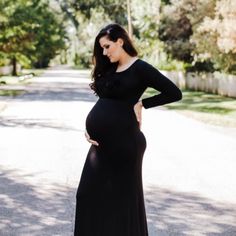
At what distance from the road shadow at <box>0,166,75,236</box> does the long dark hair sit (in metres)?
2.11

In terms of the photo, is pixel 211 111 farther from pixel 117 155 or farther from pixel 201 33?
pixel 117 155

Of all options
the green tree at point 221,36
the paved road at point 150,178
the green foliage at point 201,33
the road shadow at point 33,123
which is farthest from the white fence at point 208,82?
the road shadow at point 33,123

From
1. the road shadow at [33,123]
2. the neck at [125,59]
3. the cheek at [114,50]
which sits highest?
the cheek at [114,50]

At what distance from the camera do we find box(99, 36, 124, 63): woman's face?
11.9 feet

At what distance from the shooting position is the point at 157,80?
359 cm

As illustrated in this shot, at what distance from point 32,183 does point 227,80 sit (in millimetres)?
22009

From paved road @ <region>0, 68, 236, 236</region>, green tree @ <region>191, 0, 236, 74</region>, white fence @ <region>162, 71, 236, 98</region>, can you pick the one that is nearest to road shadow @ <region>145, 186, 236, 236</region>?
paved road @ <region>0, 68, 236, 236</region>

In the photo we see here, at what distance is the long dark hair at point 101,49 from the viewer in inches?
143

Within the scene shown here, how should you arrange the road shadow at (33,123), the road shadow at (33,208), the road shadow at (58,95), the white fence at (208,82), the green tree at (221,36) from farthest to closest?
1. the white fence at (208,82)
2. the road shadow at (58,95)
3. the green tree at (221,36)
4. the road shadow at (33,123)
5. the road shadow at (33,208)

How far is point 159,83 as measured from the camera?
11.8 ft

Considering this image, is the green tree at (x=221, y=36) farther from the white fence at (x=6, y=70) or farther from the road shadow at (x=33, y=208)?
the white fence at (x=6, y=70)

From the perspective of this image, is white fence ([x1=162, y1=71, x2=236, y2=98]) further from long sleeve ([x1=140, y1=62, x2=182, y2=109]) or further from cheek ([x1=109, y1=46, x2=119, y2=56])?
cheek ([x1=109, y1=46, x2=119, y2=56])

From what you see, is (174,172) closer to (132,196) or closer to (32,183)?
(32,183)

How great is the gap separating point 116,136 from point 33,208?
2.98 meters
